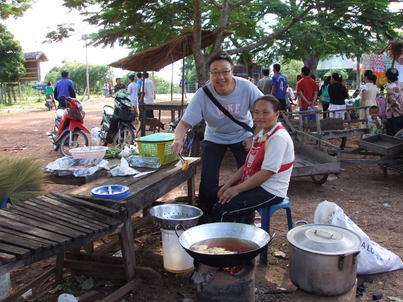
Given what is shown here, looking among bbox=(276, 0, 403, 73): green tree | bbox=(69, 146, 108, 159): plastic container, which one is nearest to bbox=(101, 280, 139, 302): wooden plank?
bbox=(69, 146, 108, 159): plastic container

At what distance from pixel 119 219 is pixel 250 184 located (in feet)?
Result: 3.28

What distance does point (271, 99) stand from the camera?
120 inches

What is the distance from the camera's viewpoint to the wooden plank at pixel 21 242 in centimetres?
205

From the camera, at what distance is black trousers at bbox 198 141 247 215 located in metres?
3.69

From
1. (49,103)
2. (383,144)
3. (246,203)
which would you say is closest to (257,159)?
(246,203)

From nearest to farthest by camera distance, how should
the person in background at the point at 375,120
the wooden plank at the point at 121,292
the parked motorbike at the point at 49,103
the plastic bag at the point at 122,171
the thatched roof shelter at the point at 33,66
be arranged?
the wooden plank at the point at 121,292, the plastic bag at the point at 122,171, the person in background at the point at 375,120, the parked motorbike at the point at 49,103, the thatched roof shelter at the point at 33,66

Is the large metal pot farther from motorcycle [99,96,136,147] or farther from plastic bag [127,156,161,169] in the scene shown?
motorcycle [99,96,136,147]

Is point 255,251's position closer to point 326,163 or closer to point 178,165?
point 178,165

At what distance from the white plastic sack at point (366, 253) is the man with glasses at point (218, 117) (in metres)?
0.91

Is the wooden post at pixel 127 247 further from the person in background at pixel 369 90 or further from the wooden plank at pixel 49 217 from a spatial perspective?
the person in background at pixel 369 90

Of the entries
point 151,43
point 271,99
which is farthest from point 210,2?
point 271,99

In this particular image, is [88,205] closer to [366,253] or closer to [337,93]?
Result: [366,253]

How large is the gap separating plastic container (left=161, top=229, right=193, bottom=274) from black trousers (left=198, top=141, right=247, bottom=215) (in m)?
0.71

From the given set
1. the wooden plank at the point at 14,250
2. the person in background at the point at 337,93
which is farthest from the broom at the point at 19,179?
the person in background at the point at 337,93
